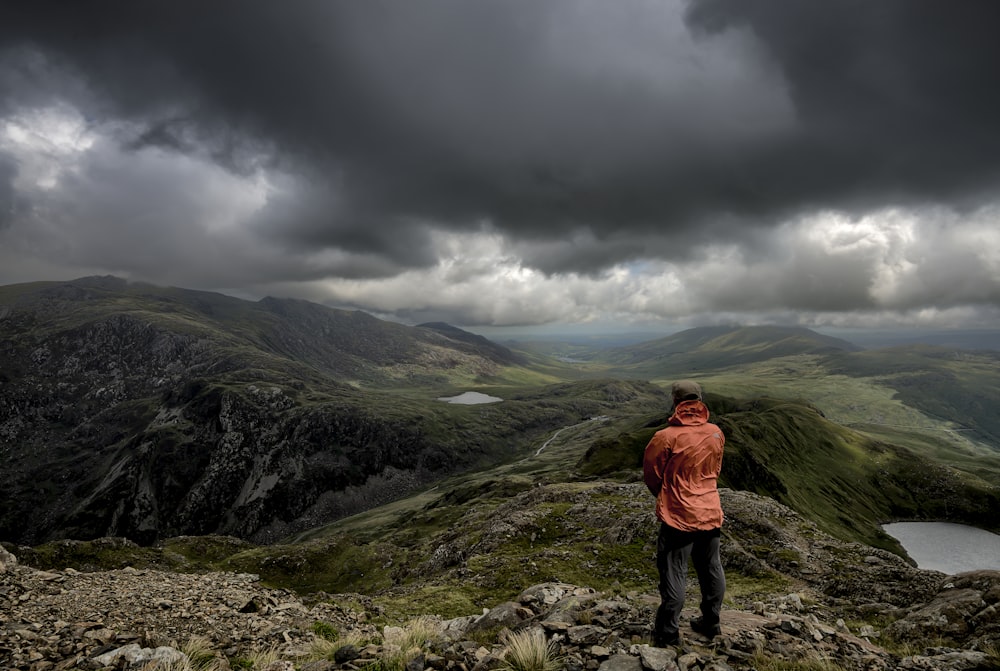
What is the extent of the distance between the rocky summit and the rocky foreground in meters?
0.04

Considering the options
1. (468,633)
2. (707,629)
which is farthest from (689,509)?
(468,633)

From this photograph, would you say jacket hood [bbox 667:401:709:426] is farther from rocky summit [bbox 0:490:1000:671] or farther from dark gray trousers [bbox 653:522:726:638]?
rocky summit [bbox 0:490:1000:671]

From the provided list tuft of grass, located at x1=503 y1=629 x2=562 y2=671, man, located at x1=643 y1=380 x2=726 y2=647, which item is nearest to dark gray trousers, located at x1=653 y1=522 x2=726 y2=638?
man, located at x1=643 y1=380 x2=726 y2=647

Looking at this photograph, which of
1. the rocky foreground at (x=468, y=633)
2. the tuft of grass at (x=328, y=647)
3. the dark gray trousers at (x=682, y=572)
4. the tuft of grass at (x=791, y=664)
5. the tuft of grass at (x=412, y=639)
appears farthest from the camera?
the tuft of grass at (x=412, y=639)

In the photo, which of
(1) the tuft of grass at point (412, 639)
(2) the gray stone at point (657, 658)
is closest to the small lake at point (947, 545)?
(2) the gray stone at point (657, 658)

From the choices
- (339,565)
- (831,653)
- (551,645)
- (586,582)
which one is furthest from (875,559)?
(339,565)

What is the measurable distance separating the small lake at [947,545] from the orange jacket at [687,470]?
176350 millimetres

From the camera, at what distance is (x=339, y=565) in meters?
60.9

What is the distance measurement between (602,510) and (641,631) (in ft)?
119

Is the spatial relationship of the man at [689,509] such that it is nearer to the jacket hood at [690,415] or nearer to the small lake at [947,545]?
the jacket hood at [690,415]

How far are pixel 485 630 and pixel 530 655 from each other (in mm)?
5890

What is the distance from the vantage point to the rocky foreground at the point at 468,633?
8445 millimetres

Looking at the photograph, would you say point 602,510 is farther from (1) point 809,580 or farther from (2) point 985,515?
(2) point 985,515

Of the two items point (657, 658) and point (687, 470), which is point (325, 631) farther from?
point (687, 470)
